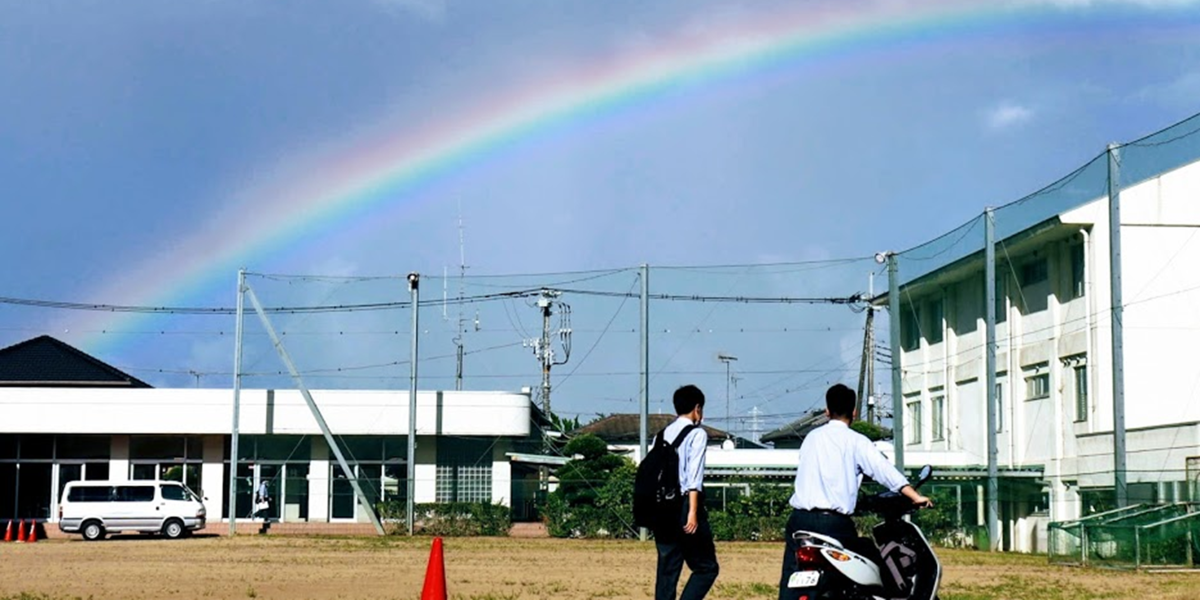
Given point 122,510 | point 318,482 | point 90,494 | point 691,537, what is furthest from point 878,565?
point 318,482

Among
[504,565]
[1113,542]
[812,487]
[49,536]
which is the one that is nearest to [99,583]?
[504,565]

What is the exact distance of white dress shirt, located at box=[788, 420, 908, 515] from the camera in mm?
7867

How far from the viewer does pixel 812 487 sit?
7.96 m

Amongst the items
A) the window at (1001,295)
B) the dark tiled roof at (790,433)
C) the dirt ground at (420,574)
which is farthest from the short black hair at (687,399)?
Answer: the dark tiled roof at (790,433)

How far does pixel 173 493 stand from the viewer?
37.2 metres

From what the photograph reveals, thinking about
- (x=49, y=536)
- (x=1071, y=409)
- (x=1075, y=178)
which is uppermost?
(x=1075, y=178)

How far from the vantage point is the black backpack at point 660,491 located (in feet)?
30.2

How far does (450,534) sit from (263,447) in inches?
296

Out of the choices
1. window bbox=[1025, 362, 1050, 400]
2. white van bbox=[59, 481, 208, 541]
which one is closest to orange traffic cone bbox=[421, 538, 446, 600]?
window bbox=[1025, 362, 1050, 400]

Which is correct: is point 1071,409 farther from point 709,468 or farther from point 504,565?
point 504,565

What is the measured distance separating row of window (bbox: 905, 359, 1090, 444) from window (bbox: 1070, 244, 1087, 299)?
1.56 m

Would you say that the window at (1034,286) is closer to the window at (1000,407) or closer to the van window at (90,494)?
the window at (1000,407)

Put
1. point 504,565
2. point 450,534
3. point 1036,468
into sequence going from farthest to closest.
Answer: point 450,534
point 1036,468
point 504,565

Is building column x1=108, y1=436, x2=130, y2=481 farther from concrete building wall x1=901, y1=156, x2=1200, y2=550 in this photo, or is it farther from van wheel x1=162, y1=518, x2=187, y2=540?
concrete building wall x1=901, y1=156, x2=1200, y2=550
